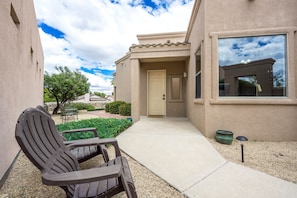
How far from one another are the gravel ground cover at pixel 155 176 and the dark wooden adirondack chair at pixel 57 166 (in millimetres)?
520

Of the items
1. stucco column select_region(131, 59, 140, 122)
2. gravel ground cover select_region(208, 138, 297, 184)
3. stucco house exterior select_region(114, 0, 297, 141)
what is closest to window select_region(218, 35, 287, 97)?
stucco house exterior select_region(114, 0, 297, 141)

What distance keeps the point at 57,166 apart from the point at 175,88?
21.2 ft

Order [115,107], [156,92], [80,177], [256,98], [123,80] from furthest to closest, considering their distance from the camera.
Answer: [123,80] < [115,107] < [156,92] < [256,98] < [80,177]

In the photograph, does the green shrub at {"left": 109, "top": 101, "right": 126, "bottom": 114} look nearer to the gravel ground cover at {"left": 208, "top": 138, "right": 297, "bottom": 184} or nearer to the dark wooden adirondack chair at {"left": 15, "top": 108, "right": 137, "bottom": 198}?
the gravel ground cover at {"left": 208, "top": 138, "right": 297, "bottom": 184}

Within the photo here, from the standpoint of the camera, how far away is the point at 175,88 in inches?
282

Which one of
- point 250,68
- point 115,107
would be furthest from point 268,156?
point 115,107

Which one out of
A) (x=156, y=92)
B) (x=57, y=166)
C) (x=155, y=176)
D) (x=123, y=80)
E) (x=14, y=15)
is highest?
(x=14, y=15)

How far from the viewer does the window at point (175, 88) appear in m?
7.09

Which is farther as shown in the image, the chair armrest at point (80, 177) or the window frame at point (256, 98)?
the window frame at point (256, 98)

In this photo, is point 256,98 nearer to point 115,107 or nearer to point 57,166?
point 57,166

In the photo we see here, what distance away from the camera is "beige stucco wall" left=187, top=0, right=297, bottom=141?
338 centimetres

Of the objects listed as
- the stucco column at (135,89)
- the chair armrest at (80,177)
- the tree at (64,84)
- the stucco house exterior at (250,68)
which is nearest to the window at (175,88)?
the stucco column at (135,89)

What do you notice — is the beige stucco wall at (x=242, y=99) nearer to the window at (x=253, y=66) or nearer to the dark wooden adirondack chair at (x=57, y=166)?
the window at (x=253, y=66)

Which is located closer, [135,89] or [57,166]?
[57,166]
